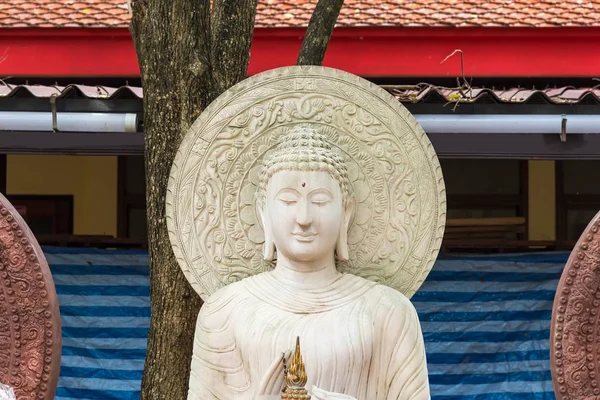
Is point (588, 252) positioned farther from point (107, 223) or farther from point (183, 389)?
point (107, 223)

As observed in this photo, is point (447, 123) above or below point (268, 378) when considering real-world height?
above

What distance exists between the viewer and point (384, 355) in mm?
4324

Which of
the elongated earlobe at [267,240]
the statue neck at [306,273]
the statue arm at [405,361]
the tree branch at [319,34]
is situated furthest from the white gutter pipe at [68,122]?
the statue arm at [405,361]

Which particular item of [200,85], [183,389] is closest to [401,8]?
[200,85]


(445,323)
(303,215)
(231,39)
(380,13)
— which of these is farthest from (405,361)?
(380,13)

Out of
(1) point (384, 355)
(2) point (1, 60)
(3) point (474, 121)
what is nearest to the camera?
(1) point (384, 355)

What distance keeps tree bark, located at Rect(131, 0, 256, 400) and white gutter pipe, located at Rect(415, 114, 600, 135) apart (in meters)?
1.27

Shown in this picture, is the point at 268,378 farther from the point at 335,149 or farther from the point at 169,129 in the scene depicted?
the point at 169,129

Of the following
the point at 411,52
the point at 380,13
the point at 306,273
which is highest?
the point at 380,13

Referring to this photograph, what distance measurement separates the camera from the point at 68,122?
6.37 m

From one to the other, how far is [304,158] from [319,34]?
1.75 metres

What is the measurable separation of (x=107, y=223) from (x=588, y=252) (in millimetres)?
4863

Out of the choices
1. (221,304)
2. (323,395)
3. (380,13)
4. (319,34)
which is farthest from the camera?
(380,13)

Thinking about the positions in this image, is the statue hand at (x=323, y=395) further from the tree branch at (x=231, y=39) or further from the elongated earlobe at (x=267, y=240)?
the tree branch at (x=231, y=39)
